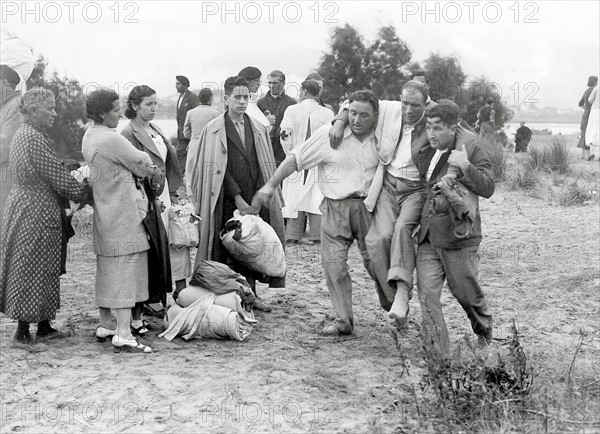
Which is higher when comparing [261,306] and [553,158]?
[553,158]

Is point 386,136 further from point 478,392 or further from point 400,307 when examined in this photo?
point 478,392

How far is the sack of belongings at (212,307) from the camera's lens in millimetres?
6098

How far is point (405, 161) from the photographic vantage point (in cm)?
566

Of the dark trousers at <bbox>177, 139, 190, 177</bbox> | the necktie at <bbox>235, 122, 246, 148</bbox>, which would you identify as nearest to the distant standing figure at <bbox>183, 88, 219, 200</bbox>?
the dark trousers at <bbox>177, 139, 190, 177</bbox>

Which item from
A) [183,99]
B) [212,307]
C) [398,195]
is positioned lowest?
[212,307]

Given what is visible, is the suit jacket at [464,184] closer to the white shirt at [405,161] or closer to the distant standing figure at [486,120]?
the white shirt at [405,161]

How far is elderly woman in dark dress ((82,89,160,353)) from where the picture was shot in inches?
222

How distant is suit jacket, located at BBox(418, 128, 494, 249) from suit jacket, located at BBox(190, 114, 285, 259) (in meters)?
1.84

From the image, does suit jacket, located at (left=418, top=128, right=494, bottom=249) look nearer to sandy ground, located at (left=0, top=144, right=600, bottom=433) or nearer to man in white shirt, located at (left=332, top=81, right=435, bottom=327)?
man in white shirt, located at (left=332, top=81, right=435, bottom=327)

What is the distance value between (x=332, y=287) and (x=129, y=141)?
1.77m

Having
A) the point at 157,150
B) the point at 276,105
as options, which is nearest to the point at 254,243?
the point at 157,150

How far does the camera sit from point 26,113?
576cm

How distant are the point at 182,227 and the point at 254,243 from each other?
22.3 inches

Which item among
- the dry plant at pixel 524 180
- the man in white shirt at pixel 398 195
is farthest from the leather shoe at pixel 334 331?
the dry plant at pixel 524 180
